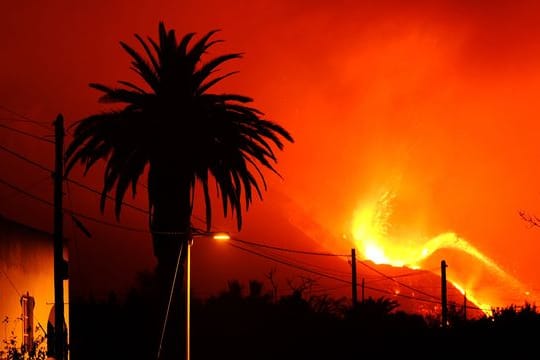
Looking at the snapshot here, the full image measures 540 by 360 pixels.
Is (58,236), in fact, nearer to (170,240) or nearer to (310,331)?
(170,240)

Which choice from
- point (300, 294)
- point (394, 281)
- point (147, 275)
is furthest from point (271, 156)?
point (394, 281)

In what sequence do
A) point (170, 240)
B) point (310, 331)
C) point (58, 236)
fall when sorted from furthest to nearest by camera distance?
1. point (310, 331)
2. point (170, 240)
3. point (58, 236)

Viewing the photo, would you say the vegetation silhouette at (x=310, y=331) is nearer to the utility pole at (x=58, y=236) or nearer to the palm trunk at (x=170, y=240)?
the palm trunk at (x=170, y=240)

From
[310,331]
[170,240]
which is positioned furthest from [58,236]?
[310,331]

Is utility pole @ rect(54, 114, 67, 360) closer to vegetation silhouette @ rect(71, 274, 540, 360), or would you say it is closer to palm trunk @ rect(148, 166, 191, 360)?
palm trunk @ rect(148, 166, 191, 360)

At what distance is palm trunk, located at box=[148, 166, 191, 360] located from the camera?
35.8 metres

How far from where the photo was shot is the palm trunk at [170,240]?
35750mm

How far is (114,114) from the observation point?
3697cm

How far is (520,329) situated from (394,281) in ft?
192

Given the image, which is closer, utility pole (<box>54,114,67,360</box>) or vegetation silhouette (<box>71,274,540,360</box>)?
utility pole (<box>54,114,67,360</box>)

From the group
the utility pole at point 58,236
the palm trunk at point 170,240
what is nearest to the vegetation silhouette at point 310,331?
the palm trunk at point 170,240

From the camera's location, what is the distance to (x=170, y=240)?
3591 centimetres

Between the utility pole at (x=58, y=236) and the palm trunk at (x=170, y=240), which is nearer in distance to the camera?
the utility pole at (x=58, y=236)

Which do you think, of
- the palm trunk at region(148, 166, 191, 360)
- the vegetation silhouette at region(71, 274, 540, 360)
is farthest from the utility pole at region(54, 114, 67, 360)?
the vegetation silhouette at region(71, 274, 540, 360)
